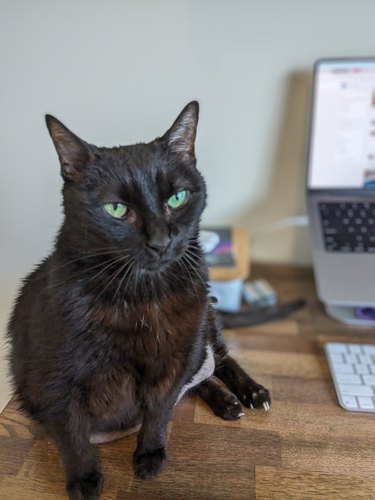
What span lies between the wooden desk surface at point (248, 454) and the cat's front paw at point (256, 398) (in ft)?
0.04

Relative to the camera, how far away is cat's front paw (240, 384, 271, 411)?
708mm

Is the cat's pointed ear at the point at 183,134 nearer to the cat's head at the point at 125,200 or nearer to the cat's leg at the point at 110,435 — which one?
the cat's head at the point at 125,200

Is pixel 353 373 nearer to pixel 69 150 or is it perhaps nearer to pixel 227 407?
pixel 227 407

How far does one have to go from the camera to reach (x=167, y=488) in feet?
1.86

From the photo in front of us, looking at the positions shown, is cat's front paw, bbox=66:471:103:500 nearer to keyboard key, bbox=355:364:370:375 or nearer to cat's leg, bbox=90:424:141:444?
cat's leg, bbox=90:424:141:444

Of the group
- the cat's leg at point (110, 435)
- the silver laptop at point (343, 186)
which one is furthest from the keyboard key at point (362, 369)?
the cat's leg at point (110, 435)

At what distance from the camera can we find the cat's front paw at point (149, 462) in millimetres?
581

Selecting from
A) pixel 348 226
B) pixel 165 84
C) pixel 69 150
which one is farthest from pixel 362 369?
pixel 165 84

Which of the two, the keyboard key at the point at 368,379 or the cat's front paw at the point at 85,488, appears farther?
the keyboard key at the point at 368,379

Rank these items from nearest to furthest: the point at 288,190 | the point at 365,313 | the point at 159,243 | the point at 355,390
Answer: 1. the point at 159,243
2. the point at 355,390
3. the point at 365,313
4. the point at 288,190

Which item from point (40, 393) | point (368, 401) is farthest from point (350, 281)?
point (40, 393)

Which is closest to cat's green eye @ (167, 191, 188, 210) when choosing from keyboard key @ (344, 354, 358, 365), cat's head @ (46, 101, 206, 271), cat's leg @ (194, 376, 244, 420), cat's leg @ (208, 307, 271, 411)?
cat's head @ (46, 101, 206, 271)

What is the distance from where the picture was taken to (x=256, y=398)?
2.33 feet

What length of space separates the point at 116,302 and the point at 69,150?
20 centimetres
